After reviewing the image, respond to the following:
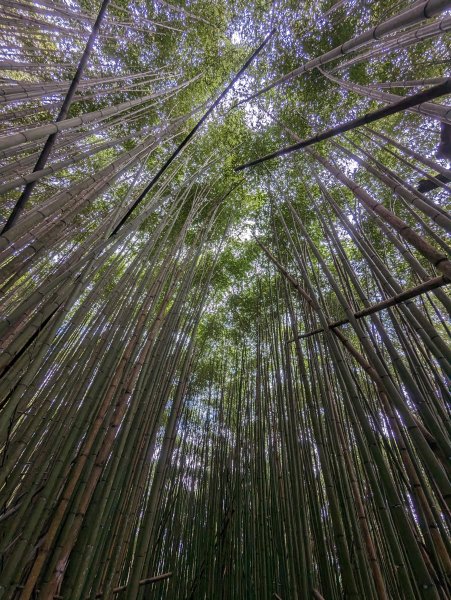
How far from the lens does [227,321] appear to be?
5.66 metres

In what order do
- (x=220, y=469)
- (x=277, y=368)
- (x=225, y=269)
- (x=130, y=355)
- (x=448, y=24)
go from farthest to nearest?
(x=225, y=269) < (x=220, y=469) < (x=277, y=368) < (x=130, y=355) < (x=448, y=24)

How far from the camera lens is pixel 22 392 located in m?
1.21

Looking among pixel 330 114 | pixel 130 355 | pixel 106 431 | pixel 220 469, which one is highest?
pixel 330 114

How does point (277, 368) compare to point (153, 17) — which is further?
point (153, 17)

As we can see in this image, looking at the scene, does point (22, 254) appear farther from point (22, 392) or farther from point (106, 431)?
point (106, 431)

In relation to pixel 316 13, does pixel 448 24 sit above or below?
below

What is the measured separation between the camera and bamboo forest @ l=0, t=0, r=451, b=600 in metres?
1.12

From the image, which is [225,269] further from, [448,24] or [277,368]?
[448,24]

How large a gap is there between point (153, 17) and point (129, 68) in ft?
2.16

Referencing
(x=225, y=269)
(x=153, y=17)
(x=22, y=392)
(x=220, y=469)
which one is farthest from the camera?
(x=225, y=269)

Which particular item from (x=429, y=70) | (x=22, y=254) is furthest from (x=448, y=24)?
(x=429, y=70)

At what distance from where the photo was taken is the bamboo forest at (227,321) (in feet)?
3.68

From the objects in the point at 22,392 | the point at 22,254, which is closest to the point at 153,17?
the point at 22,254

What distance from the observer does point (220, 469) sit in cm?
333
